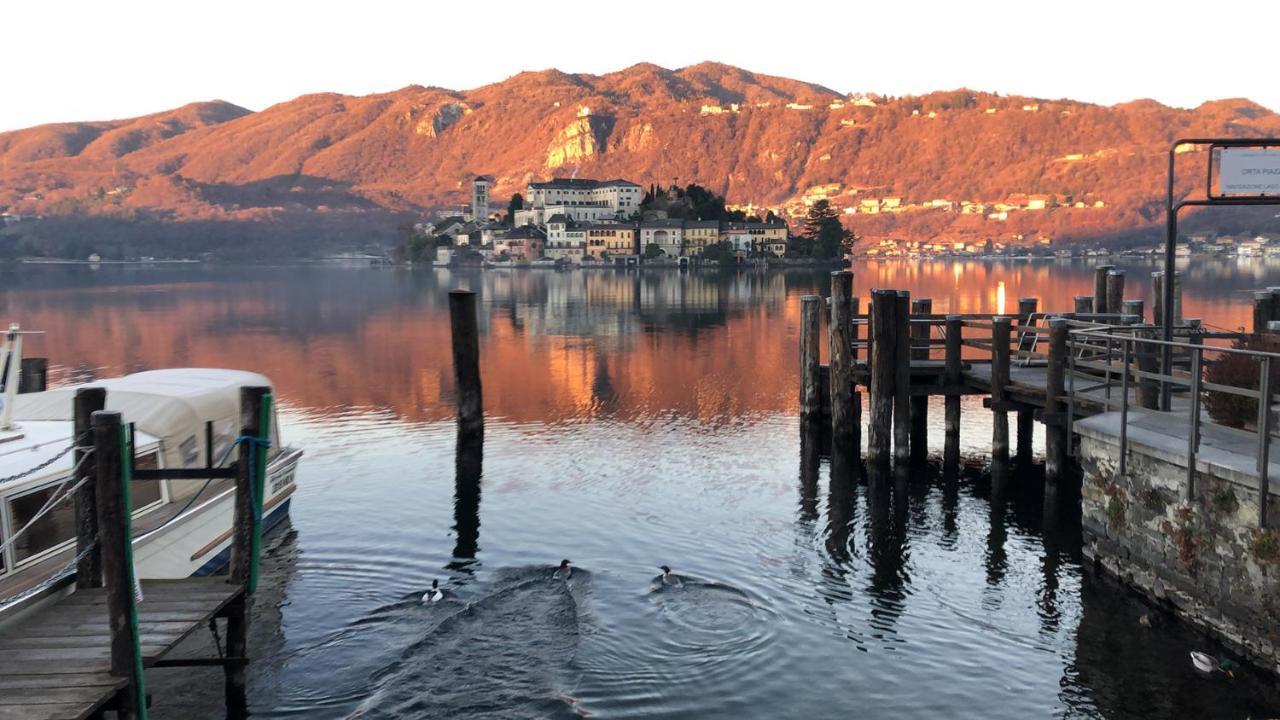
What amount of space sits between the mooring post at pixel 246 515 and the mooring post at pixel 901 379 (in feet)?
46.6

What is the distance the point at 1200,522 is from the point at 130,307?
327 ft

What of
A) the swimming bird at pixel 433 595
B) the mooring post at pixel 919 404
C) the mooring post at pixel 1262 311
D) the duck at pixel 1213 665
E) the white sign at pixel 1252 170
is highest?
the white sign at pixel 1252 170

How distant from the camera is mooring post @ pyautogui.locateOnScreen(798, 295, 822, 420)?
2631 centimetres

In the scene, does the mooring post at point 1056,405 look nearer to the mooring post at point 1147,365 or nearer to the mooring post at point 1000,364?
the mooring post at point 1000,364

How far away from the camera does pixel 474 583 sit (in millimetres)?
16922

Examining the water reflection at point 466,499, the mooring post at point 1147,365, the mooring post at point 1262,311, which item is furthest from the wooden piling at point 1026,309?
the water reflection at point 466,499

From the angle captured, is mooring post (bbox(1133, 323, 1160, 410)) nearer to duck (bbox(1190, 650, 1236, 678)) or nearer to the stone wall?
the stone wall

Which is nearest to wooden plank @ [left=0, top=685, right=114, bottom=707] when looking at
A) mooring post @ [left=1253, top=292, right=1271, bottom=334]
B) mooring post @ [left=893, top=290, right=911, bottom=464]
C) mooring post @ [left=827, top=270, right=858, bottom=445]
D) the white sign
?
the white sign

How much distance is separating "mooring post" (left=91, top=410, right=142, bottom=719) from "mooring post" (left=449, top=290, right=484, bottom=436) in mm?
18133

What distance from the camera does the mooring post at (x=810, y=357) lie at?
26.3m

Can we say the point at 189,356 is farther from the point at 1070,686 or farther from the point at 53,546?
the point at 1070,686

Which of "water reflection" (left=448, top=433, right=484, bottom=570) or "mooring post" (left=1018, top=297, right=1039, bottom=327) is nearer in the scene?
"water reflection" (left=448, top=433, right=484, bottom=570)

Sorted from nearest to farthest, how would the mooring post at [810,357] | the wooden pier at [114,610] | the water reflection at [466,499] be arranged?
the wooden pier at [114,610]
the water reflection at [466,499]
the mooring post at [810,357]

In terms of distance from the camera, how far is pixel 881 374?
73.5ft
